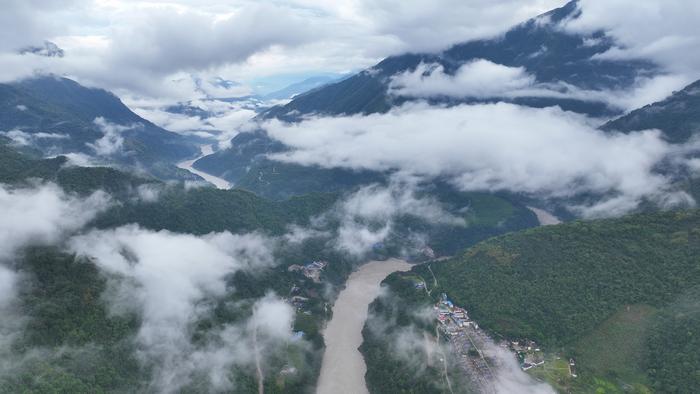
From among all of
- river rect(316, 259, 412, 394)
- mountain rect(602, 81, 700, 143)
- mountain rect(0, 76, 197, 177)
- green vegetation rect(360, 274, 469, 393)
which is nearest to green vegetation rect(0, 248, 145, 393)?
river rect(316, 259, 412, 394)

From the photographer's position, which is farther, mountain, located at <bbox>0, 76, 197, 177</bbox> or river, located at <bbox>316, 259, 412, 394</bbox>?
mountain, located at <bbox>0, 76, 197, 177</bbox>

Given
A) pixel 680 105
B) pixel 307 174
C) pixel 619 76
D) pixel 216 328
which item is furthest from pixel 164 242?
pixel 619 76

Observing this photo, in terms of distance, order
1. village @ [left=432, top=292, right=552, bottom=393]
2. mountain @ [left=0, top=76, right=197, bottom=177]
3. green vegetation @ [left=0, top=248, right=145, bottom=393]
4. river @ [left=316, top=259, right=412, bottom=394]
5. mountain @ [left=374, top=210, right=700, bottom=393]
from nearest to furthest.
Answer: green vegetation @ [left=0, top=248, right=145, bottom=393] → mountain @ [left=374, top=210, right=700, bottom=393] → village @ [left=432, top=292, right=552, bottom=393] → river @ [left=316, top=259, right=412, bottom=394] → mountain @ [left=0, top=76, right=197, bottom=177]

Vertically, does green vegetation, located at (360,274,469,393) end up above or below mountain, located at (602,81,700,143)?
below

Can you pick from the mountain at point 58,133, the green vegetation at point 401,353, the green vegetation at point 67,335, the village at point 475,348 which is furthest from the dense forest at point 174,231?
the mountain at point 58,133

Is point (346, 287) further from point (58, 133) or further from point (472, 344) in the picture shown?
point (58, 133)

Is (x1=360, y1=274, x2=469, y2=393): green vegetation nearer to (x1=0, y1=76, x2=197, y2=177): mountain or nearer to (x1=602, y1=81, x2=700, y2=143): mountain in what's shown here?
(x1=602, y1=81, x2=700, y2=143): mountain

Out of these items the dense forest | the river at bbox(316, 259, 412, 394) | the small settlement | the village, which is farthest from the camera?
the river at bbox(316, 259, 412, 394)

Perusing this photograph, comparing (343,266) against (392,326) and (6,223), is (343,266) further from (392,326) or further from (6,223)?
(6,223)
